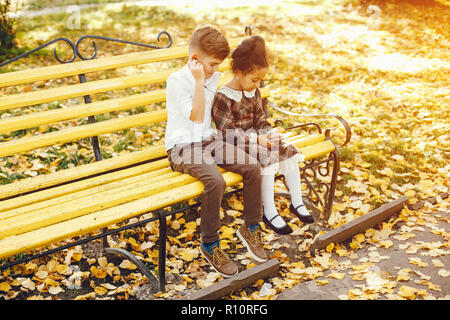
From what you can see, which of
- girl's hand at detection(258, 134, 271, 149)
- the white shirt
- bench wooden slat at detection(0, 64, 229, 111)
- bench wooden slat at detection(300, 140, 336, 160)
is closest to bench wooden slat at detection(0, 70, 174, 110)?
bench wooden slat at detection(0, 64, 229, 111)

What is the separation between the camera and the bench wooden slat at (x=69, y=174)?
2682 mm

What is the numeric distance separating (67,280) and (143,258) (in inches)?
21.3

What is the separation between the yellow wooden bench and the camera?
229 centimetres

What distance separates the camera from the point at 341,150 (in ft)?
14.4

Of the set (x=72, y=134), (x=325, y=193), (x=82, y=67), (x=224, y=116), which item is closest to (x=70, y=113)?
(x=72, y=134)

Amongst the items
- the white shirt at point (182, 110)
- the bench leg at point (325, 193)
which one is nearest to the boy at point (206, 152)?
the white shirt at point (182, 110)

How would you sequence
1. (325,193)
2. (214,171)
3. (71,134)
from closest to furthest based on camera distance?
(214,171) → (71,134) → (325,193)

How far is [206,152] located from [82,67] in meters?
1.13

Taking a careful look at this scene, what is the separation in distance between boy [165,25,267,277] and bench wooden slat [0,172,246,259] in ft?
0.35

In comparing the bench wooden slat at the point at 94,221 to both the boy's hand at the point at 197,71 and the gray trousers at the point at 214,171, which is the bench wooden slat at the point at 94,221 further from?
the boy's hand at the point at 197,71

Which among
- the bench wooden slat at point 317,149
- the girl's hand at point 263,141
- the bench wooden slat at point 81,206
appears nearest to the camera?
the bench wooden slat at point 81,206

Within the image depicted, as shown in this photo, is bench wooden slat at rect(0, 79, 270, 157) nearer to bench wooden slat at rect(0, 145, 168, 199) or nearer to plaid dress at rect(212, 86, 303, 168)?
bench wooden slat at rect(0, 145, 168, 199)

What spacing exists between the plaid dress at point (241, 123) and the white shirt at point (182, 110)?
0.10m

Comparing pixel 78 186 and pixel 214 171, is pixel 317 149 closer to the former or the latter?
pixel 214 171
